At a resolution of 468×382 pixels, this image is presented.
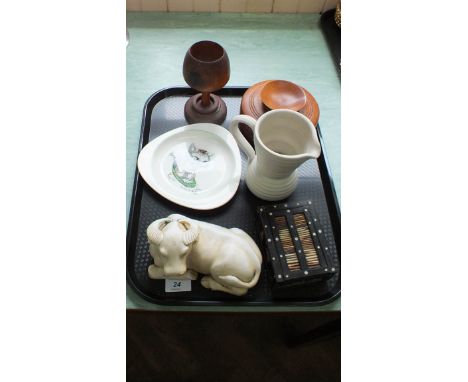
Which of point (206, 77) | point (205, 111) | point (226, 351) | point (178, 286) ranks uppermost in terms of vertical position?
point (206, 77)

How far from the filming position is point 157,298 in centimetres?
72

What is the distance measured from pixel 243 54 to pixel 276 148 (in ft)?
1.47

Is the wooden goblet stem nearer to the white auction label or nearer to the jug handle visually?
the jug handle

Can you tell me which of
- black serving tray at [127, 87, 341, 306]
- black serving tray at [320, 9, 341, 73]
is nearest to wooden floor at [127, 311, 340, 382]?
black serving tray at [127, 87, 341, 306]

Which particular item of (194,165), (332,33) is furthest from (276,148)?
(332,33)

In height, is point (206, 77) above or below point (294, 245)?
above

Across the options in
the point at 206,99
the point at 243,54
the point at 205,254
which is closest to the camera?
the point at 205,254

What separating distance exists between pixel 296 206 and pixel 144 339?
26.0 inches

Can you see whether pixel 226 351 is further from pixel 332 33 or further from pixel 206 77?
pixel 332 33

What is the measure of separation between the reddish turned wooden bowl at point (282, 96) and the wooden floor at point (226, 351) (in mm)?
602

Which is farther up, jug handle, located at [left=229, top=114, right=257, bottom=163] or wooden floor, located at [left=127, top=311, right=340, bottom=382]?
jug handle, located at [left=229, top=114, right=257, bottom=163]

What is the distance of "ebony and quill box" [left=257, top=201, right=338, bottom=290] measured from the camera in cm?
69

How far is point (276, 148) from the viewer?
788 millimetres

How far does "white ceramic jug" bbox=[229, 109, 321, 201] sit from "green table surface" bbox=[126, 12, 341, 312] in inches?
7.3
